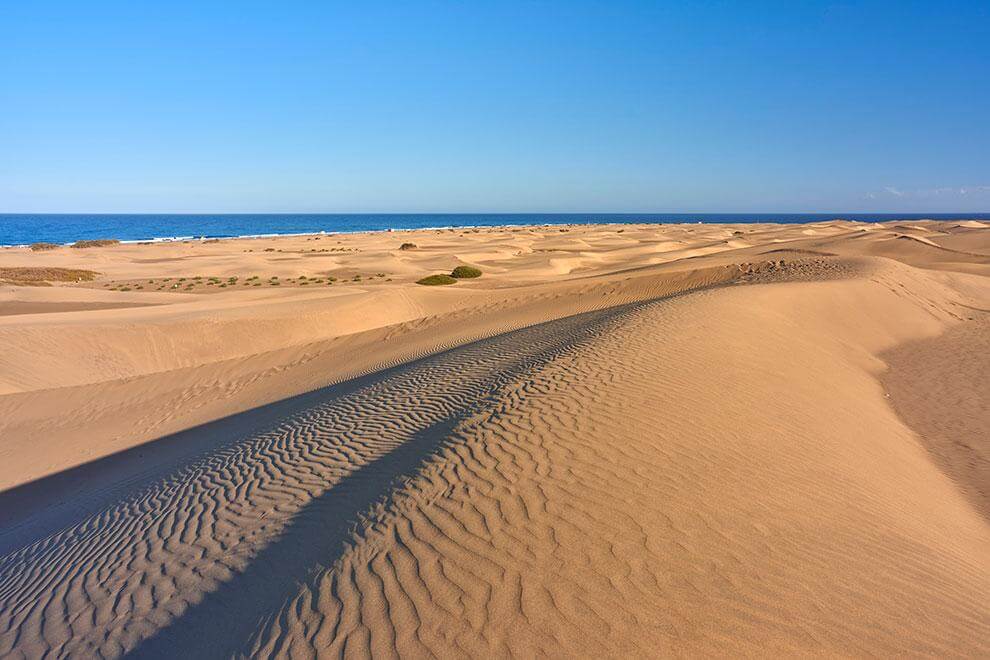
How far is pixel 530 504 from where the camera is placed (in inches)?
218

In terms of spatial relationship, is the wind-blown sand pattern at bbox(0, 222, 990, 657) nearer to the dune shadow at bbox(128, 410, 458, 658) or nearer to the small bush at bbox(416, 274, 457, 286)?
the dune shadow at bbox(128, 410, 458, 658)

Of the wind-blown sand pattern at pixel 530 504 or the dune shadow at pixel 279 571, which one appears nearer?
the wind-blown sand pattern at pixel 530 504

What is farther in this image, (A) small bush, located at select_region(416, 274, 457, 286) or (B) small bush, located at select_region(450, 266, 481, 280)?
(B) small bush, located at select_region(450, 266, 481, 280)

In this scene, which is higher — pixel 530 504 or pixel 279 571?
pixel 530 504

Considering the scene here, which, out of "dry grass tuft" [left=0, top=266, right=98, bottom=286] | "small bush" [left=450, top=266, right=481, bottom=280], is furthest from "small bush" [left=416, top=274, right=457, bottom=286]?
"dry grass tuft" [left=0, top=266, right=98, bottom=286]

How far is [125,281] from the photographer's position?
32094 millimetres

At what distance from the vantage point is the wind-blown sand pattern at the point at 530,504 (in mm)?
4227

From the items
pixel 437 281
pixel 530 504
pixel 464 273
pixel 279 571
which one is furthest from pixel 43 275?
pixel 530 504

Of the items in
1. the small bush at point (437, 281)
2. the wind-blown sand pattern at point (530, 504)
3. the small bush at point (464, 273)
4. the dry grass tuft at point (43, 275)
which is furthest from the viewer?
the small bush at point (464, 273)

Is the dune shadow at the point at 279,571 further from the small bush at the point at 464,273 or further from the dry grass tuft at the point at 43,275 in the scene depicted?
the dry grass tuft at the point at 43,275

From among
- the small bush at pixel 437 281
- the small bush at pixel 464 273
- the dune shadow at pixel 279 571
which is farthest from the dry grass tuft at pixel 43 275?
the dune shadow at pixel 279 571

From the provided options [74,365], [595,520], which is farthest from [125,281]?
[595,520]

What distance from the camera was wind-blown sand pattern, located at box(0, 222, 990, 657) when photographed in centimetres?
423

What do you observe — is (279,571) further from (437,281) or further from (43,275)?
(43,275)
